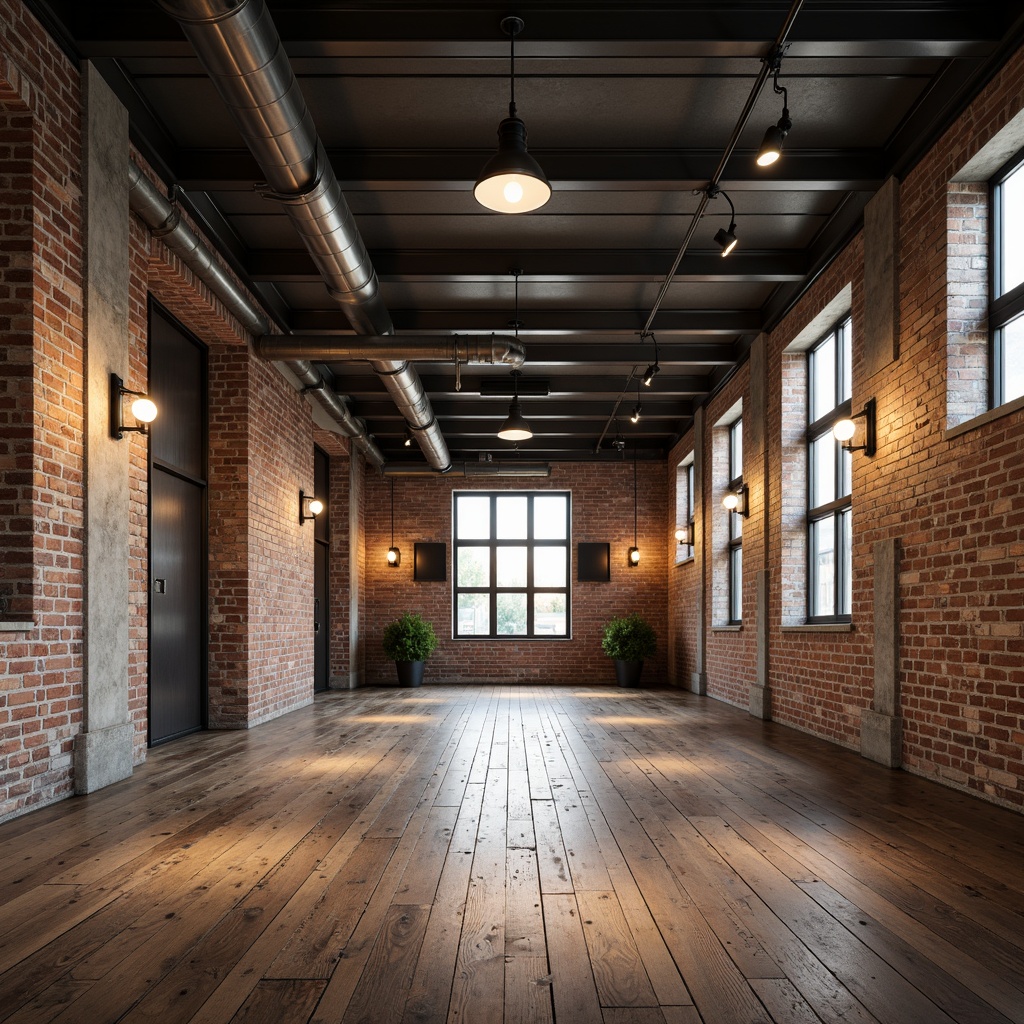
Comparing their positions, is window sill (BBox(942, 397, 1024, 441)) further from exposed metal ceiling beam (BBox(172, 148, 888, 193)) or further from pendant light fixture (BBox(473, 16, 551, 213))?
pendant light fixture (BBox(473, 16, 551, 213))

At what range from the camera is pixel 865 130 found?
5.57m

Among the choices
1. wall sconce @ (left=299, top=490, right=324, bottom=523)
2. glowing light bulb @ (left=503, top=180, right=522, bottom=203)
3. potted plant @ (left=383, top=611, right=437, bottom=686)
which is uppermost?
glowing light bulb @ (left=503, top=180, right=522, bottom=203)

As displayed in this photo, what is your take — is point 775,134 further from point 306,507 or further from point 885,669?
point 306,507

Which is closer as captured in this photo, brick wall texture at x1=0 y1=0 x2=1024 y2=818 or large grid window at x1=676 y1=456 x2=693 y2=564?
brick wall texture at x1=0 y1=0 x2=1024 y2=818

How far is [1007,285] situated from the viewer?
490cm

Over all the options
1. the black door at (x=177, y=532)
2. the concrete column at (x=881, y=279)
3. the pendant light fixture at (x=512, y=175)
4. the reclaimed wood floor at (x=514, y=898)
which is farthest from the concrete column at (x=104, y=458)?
the concrete column at (x=881, y=279)

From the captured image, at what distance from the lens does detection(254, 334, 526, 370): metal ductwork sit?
7625 millimetres

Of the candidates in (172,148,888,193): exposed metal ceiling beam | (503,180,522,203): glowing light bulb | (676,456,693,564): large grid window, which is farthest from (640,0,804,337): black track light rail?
(676,456,693,564): large grid window

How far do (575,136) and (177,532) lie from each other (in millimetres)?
4195

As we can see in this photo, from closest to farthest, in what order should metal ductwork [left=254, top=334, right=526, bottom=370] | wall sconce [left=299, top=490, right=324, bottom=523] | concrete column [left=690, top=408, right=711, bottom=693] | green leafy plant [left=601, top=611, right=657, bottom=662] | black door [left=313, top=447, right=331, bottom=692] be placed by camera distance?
1. metal ductwork [left=254, top=334, right=526, bottom=370]
2. wall sconce [left=299, top=490, right=324, bottom=523]
3. concrete column [left=690, top=408, right=711, bottom=693]
4. black door [left=313, top=447, right=331, bottom=692]
5. green leafy plant [left=601, top=611, right=657, bottom=662]

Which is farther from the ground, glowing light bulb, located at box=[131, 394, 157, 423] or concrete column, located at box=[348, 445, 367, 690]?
glowing light bulb, located at box=[131, 394, 157, 423]

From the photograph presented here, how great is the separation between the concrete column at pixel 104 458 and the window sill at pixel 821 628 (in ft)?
15.4

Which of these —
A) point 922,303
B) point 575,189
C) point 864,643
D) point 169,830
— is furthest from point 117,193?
point 864,643

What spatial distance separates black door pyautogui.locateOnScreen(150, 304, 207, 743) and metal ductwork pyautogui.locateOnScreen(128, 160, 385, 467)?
1.65 ft
